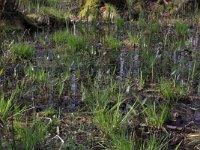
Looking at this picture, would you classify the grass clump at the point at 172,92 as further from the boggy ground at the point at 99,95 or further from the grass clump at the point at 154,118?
the grass clump at the point at 154,118

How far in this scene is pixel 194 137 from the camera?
3.20m

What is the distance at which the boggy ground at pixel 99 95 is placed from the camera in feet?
10.1

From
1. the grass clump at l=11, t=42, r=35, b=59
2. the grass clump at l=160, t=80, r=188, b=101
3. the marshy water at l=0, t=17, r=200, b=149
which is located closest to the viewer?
the marshy water at l=0, t=17, r=200, b=149

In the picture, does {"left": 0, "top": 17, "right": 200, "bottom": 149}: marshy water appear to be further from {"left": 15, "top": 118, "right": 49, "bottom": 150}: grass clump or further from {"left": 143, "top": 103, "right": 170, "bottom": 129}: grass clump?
{"left": 15, "top": 118, "right": 49, "bottom": 150}: grass clump

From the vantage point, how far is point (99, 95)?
3654 mm

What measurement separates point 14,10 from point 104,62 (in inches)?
139

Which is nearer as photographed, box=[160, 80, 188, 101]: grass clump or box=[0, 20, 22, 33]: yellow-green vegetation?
box=[160, 80, 188, 101]: grass clump

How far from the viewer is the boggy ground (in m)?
3.07

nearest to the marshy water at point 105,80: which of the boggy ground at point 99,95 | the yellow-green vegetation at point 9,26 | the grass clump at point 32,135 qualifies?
the boggy ground at point 99,95

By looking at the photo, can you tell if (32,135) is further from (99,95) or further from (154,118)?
(154,118)

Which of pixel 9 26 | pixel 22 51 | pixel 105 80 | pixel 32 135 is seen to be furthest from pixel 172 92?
pixel 9 26

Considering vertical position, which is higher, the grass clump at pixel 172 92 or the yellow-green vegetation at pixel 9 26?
the yellow-green vegetation at pixel 9 26

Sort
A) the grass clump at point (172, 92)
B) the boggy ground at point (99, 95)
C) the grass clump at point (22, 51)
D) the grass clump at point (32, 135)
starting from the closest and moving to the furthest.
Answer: the grass clump at point (32, 135) → the boggy ground at point (99, 95) → the grass clump at point (172, 92) → the grass clump at point (22, 51)

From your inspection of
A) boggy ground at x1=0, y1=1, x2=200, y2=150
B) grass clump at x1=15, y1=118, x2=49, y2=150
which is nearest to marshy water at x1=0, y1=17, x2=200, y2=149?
boggy ground at x1=0, y1=1, x2=200, y2=150
